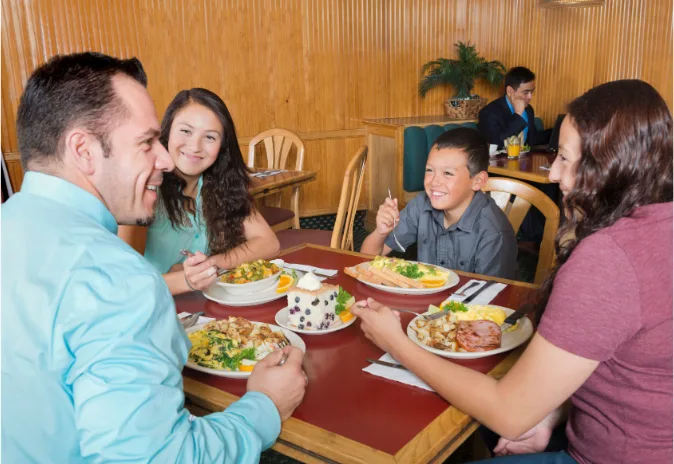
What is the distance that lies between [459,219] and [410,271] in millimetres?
635

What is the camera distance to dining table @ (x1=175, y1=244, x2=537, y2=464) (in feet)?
3.29

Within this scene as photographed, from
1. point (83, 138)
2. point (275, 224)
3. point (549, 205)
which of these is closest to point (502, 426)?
point (83, 138)

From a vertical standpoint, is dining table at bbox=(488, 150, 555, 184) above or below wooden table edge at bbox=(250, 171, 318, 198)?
above

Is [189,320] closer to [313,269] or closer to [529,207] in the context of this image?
[313,269]

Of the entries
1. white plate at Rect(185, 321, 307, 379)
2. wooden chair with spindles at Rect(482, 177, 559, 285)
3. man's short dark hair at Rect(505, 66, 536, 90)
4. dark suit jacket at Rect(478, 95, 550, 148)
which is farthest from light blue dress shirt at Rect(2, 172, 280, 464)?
man's short dark hair at Rect(505, 66, 536, 90)

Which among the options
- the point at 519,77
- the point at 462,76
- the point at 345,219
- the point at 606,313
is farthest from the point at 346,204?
the point at 462,76

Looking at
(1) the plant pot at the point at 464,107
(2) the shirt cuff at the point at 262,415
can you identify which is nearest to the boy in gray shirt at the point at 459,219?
(2) the shirt cuff at the point at 262,415

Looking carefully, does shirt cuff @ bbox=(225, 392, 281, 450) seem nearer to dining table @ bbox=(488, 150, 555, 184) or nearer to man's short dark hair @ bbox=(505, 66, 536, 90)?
dining table @ bbox=(488, 150, 555, 184)

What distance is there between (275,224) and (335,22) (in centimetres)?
273

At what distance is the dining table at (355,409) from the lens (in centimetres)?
100

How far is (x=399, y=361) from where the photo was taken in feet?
4.09

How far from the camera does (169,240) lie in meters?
2.29

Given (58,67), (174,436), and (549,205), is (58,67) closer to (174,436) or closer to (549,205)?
(174,436)

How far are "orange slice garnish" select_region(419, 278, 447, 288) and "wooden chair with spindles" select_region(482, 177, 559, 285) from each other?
1.62 feet
